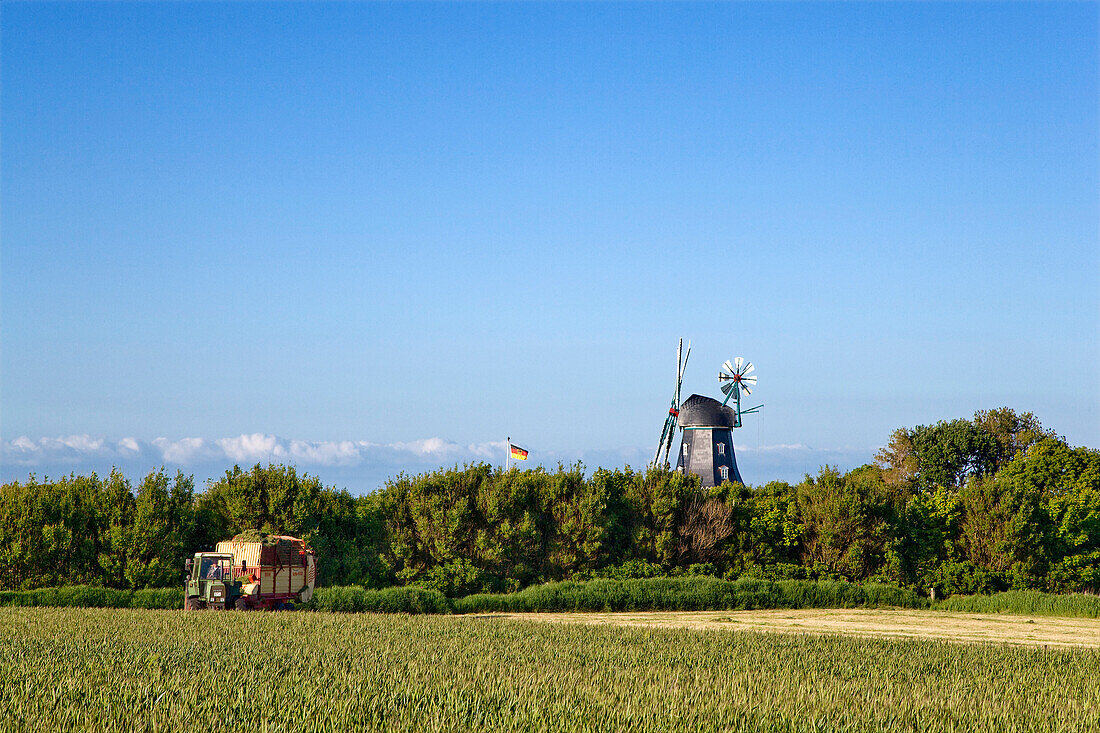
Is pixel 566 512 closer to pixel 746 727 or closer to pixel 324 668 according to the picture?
pixel 324 668

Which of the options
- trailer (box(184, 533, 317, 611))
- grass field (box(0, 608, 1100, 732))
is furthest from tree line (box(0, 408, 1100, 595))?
grass field (box(0, 608, 1100, 732))

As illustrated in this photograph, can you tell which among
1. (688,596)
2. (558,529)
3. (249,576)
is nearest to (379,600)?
(249,576)

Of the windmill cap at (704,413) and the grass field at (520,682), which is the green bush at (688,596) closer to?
the grass field at (520,682)

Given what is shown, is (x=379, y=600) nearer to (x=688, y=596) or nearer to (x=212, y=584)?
(x=212, y=584)

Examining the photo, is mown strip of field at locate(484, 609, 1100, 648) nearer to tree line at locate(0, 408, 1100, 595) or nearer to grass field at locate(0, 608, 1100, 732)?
tree line at locate(0, 408, 1100, 595)

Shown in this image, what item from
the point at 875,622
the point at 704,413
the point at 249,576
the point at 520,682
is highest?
the point at 704,413

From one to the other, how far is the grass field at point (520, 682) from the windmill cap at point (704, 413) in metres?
58.3

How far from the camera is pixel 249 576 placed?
108ft

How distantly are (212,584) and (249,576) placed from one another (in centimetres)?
127

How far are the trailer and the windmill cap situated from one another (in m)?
52.9

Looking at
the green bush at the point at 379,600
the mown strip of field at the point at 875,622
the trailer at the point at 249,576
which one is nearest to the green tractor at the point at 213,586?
the trailer at the point at 249,576

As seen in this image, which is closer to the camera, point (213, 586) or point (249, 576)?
point (213, 586)

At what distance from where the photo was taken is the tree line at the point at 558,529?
129 ft

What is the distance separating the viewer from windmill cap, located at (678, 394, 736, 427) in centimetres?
8275
